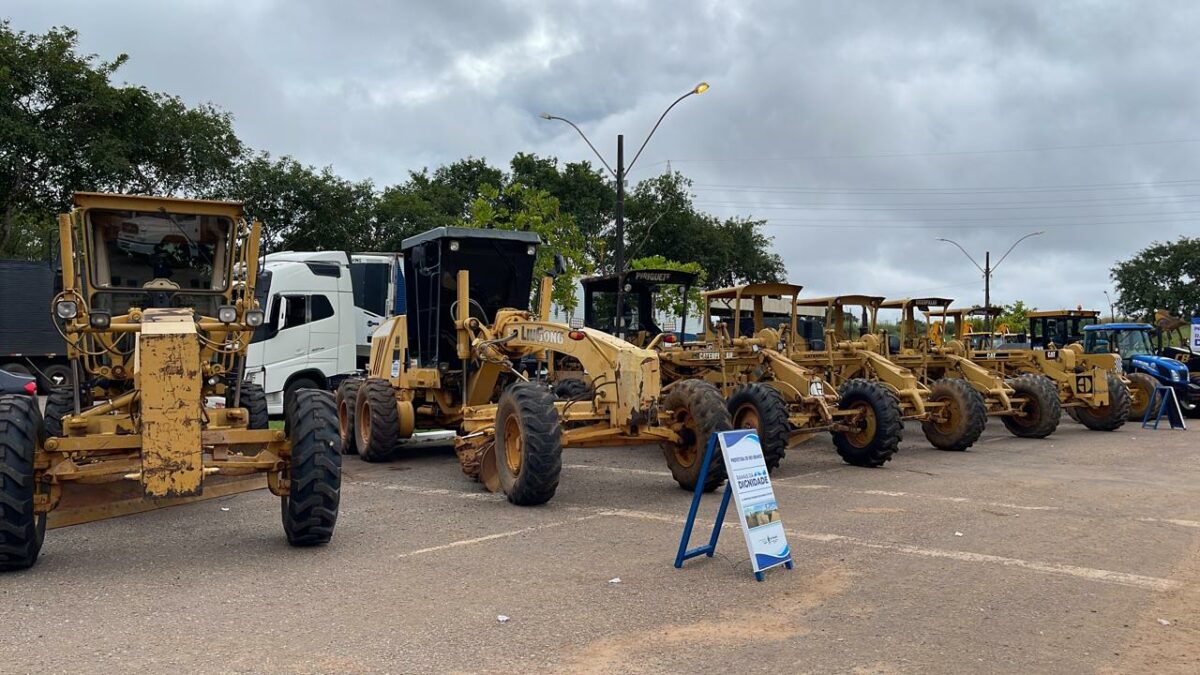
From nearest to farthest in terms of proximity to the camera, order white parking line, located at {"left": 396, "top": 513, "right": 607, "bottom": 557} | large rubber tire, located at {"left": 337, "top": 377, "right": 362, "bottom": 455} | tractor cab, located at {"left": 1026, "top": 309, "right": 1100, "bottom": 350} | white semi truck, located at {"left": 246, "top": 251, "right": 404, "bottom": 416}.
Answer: white parking line, located at {"left": 396, "top": 513, "right": 607, "bottom": 557}, large rubber tire, located at {"left": 337, "top": 377, "right": 362, "bottom": 455}, white semi truck, located at {"left": 246, "top": 251, "right": 404, "bottom": 416}, tractor cab, located at {"left": 1026, "top": 309, "right": 1100, "bottom": 350}

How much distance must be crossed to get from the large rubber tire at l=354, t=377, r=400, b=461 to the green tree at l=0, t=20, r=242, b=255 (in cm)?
1562

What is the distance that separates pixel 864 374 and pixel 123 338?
1125cm

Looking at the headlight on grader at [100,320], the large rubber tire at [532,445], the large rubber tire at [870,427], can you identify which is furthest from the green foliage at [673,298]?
the headlight on grader at [100,320]

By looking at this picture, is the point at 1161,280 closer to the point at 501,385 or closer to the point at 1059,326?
the point at 1059,326

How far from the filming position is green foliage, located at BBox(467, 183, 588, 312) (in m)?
28.8

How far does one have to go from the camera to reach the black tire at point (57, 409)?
9649mm

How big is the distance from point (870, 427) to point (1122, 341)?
43.5 feet

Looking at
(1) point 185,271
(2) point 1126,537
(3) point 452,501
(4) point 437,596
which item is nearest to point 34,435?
(1) point 185,271

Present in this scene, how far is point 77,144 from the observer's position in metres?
24.4

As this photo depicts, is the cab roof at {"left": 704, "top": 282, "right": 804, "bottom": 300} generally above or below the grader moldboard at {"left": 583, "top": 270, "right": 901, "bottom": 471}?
above

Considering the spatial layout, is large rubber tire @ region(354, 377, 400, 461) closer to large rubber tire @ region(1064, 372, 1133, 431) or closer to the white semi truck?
the white semi truck

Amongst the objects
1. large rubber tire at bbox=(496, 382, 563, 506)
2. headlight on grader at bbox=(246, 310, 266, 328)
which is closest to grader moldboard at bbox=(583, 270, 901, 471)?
large rubber tire at bbox=(496, 382, 563, 506)

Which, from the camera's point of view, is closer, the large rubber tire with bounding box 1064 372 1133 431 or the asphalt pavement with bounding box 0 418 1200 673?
the asphalt pavement with bounding box 0 418 1200 673

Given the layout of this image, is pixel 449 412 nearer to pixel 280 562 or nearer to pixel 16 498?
pixel 280 562
